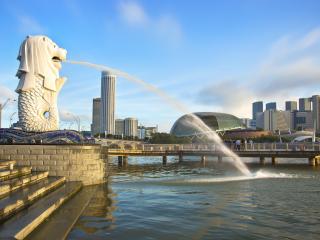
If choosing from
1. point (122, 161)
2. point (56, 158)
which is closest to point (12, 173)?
point (56, 158)

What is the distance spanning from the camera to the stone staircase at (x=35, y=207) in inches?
415

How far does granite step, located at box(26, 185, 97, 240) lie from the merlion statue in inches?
632

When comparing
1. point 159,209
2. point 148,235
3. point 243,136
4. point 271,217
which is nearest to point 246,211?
point 271,217

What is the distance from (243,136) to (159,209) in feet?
513

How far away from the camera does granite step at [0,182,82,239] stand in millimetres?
9859

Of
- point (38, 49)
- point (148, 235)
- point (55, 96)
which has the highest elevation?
point (38, 49)

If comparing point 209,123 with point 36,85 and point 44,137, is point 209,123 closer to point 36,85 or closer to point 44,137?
point 36,85

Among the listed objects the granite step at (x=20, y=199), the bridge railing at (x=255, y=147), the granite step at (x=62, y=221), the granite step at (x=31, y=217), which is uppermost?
the bridge railing at (x=255, y=147)

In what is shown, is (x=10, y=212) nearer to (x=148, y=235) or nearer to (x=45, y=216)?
(x=45, y=216)

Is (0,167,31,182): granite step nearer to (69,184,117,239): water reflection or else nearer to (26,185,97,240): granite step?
(26,185,97,240): granite step

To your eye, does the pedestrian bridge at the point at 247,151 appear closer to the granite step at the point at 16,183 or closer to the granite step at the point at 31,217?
the granite step at the point at 16,183

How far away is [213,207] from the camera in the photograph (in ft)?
54.2

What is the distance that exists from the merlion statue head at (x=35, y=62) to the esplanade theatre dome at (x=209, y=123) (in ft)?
447

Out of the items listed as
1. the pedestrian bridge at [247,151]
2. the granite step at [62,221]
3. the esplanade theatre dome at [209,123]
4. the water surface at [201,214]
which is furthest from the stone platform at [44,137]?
the esplanade theatre dome at [209,123]
